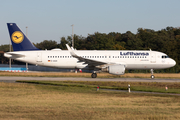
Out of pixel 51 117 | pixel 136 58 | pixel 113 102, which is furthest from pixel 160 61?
pixel 51 117

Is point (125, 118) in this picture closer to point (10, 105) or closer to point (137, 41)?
point (10, 105)

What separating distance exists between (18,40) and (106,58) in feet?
48.9

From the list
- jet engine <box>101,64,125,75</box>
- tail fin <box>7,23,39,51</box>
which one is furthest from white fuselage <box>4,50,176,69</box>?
jet engine <box>101,64,125,75</box>

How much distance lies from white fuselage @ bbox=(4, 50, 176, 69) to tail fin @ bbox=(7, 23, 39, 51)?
1.37 meters

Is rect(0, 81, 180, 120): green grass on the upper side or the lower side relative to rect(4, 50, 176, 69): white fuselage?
lower

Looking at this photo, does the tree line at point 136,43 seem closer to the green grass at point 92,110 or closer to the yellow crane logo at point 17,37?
the yellow crane logo at point 17,37

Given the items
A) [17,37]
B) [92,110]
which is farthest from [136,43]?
[92,110]

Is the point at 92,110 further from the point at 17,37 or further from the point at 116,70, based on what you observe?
the point at 17,37

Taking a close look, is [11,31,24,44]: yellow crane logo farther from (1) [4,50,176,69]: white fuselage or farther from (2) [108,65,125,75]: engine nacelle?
(2) [108,65,125,75]: engine nacelle

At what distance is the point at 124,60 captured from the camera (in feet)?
125

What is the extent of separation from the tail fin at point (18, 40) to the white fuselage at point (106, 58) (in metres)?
1.37

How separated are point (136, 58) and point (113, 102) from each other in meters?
23.0

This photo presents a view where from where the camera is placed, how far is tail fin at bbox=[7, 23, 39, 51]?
1601 inches

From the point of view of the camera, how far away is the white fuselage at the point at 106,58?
38.3 meters
